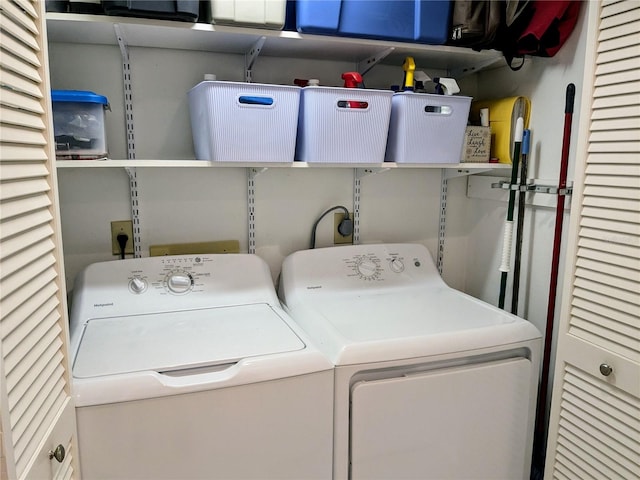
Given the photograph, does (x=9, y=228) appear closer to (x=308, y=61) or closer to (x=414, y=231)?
(x=308, y=61)

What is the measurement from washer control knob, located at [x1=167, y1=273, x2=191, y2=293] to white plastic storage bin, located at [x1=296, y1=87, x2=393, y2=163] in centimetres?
58

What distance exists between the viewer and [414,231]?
7.28ft

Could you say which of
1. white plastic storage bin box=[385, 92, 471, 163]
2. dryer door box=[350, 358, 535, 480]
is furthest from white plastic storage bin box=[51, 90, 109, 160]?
dryer door box=[350, 358, 535, 480]

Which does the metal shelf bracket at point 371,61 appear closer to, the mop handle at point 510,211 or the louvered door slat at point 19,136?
the mop handle at point 510,211

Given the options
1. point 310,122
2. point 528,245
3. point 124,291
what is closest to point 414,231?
point 528,245

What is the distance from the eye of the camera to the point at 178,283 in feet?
5.58

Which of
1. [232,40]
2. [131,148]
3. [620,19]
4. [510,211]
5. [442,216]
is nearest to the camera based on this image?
[620,19]

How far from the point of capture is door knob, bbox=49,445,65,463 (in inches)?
38.3

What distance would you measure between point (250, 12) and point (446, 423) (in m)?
1.34

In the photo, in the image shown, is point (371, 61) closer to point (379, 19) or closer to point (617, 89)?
point (379, 19)

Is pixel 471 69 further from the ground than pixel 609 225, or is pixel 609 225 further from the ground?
pixel 471 69

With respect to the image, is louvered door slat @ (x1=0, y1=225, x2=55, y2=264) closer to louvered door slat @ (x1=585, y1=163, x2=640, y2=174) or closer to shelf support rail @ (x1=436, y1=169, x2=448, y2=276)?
louvered door slat @ (x1=585, y1=163, x2=640, y2=174)

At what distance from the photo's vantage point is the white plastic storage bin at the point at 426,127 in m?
1.67

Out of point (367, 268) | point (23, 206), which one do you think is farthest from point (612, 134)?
point (23, 206)
